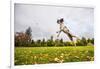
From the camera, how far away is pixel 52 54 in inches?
72.0

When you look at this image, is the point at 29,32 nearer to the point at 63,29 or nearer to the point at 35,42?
the point at 35,42

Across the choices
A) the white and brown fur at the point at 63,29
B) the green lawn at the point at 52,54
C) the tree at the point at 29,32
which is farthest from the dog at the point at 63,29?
the tree at the point at 29,32

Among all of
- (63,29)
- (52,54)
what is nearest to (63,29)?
(63,29)

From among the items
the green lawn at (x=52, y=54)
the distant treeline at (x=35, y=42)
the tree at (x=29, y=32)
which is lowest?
the green lawn at (x=52, y=54)

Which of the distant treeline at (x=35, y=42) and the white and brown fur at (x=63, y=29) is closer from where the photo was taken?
the distant treeline at (x=35, y=42)

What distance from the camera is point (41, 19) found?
1.80 meters

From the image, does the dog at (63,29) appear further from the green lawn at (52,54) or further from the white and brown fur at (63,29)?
the green lawn at (52,54)

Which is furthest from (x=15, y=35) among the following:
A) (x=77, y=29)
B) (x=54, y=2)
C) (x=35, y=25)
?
(x=77, y=29)

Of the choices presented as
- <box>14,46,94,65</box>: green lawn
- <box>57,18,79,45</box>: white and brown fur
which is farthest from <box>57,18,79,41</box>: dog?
<box>14,46,94,65</box>: green lawn

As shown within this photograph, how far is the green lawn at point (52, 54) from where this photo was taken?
1748 mm

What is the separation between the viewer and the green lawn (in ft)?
5.74

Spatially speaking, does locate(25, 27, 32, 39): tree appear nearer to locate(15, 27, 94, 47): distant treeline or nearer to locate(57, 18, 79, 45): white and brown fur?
locate(15, 27, 94, 47): distant treeline

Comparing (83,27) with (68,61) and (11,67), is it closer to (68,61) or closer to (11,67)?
(68,61)

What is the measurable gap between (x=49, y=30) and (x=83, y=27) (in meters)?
0.36
